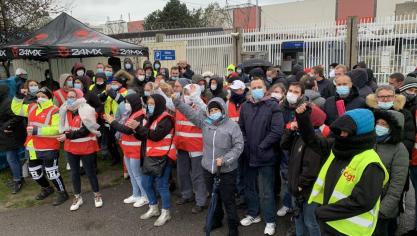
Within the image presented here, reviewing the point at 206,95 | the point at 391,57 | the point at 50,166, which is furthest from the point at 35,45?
the point at 391,57

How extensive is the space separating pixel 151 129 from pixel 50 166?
1.93 metres

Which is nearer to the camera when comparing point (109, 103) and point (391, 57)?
point (109, 103)

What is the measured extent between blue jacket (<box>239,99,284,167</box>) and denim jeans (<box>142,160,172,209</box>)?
3.86 ft

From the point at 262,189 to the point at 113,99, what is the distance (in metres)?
3.65

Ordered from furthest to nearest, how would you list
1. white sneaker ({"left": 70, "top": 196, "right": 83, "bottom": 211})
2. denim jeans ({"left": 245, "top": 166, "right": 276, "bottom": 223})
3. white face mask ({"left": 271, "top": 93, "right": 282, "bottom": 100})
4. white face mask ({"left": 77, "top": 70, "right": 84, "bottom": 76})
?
white face mask ({"left": 77, "top": 70, "right": 84, "bottom": 76})
white sneaker ({"left": 70, "top": 196, "right": 83, "bottom": 211})
white face mask ({"left": 271, "top": 93, "right": 282, "bottom": 100})
denim jeans ({"left": 245, "top": 166, "right": 276, "bottom": 223})

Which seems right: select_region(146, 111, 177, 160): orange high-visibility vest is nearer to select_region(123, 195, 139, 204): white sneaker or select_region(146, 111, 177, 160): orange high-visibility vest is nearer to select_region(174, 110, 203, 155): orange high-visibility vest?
select_region(174, 110, 203, 155): orange high-visibility vest

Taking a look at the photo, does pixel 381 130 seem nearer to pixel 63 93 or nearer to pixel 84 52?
pixel 63 93

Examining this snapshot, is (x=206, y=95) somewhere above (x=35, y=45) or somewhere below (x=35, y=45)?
below

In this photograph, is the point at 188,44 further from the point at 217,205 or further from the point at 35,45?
the point at 217,205

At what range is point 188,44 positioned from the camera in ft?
47.6

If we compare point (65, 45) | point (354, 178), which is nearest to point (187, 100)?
point (354, 178)

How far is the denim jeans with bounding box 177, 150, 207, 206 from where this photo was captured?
505 cm

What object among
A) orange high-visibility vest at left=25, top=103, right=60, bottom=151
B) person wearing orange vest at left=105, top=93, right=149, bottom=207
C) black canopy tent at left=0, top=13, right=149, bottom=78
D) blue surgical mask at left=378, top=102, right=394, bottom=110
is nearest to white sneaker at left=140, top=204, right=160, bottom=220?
person wearing orange vest at left=105, top=93, right=149, bottom=207

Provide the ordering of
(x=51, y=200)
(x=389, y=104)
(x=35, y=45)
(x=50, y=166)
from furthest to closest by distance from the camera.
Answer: (x=35, y=45) < (x=51, y=200) < (x=50, y=166) < (x=389, y=104)
